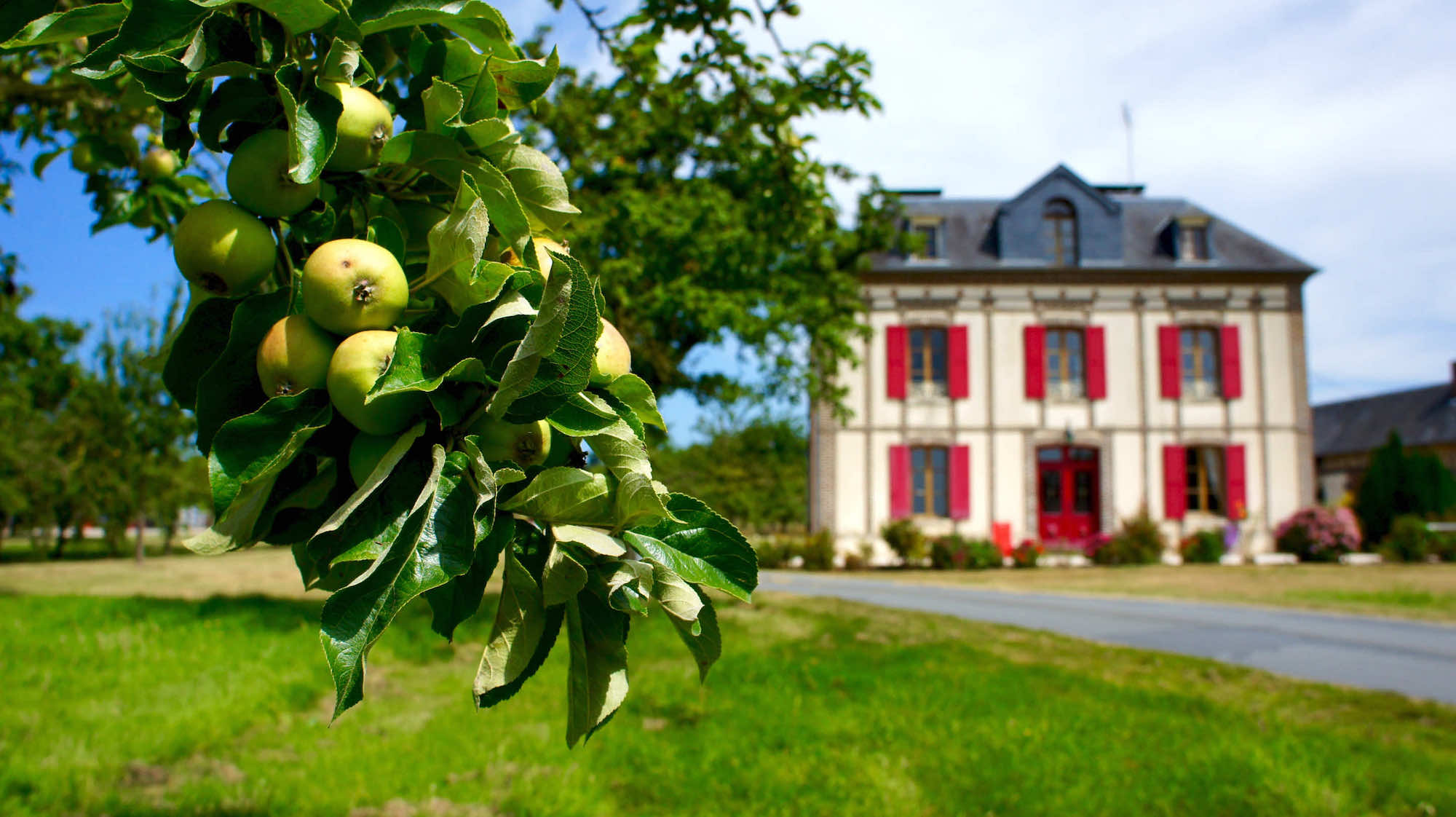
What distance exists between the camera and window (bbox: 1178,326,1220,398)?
21734mm

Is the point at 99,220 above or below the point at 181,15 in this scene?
above

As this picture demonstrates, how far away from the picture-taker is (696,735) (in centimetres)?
454

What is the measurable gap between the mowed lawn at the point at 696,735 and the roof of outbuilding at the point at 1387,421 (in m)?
37.9

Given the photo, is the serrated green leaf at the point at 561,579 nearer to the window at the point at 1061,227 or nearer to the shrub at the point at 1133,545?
the shrub at the point at 1133,545

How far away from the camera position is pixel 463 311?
2.72 feet

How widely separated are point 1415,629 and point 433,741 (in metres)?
10.3

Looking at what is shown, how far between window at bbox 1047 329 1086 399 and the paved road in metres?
8.77

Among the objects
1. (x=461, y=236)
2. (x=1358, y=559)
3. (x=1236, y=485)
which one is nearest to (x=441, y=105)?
(x=461, y=236)

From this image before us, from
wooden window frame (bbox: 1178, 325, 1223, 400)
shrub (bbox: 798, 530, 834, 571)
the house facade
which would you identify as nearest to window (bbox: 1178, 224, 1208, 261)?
the house facade

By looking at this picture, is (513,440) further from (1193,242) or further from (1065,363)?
(1193,242)

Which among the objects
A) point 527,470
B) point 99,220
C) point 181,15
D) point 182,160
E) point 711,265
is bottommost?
point 527,470

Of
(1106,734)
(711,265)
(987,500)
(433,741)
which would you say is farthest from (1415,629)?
(987,500)

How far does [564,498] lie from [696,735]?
399 centimetres

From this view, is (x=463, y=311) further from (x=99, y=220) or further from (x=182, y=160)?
(x=99, y=220)
